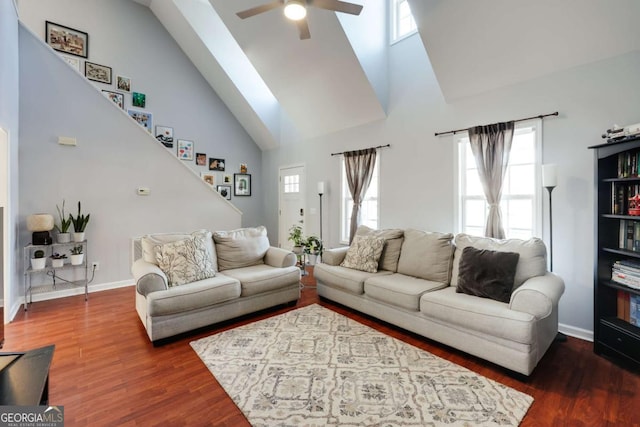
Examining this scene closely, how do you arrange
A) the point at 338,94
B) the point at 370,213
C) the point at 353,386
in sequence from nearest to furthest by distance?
the point at 353,386 → the point at 338,94 → the point at 370,213

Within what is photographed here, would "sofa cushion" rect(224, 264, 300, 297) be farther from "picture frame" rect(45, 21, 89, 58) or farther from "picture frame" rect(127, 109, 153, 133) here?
"picture frame" rect(45, 21, 89, 58)

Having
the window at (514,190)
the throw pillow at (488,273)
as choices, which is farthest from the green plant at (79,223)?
the window at (514,190)

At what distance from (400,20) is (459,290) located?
12.8ft

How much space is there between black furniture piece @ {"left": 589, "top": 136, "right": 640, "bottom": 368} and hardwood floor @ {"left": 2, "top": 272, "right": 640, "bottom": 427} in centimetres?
26

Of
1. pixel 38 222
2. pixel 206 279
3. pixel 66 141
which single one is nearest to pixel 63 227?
pixel 38 222

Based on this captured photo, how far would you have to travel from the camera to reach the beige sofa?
2232mm

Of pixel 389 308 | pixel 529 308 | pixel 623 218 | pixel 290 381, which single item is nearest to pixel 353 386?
pixel 290 381

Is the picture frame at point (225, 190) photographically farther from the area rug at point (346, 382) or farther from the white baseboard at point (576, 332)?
the white baseboard at point (576, 332)

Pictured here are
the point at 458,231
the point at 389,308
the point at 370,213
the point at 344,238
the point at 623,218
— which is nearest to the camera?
the point at 623,218

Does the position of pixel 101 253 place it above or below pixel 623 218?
below

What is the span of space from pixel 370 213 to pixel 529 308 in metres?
3.01

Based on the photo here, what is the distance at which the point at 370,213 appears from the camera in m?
5.07

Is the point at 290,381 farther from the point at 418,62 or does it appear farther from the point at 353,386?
the point at 418,62

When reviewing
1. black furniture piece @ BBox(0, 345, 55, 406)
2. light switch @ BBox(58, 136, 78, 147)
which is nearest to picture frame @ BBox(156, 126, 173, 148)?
light switch @ BBox(58, 136, 78, 147)
